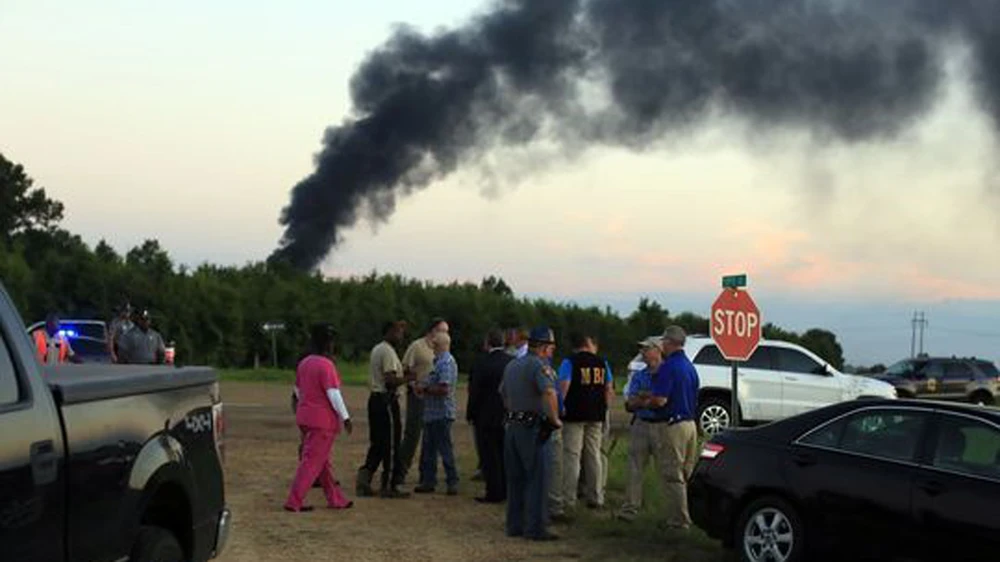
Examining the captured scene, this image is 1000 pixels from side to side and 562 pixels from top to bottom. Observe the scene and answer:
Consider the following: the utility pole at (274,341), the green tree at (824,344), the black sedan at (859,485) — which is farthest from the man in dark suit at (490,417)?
the green tree at (824,344)

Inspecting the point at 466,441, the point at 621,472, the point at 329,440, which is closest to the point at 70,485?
the point at 329,440

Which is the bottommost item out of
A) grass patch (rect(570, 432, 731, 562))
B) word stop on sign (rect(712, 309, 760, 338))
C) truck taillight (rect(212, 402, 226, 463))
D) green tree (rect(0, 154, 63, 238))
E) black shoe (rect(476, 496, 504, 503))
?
grass patch (rect(570, 432, 731, 562))

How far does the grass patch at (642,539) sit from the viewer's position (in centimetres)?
1012

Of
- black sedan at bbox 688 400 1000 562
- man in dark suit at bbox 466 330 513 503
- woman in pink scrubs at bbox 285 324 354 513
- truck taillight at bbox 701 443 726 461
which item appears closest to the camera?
black sedan at bbox 688 400 1000 562

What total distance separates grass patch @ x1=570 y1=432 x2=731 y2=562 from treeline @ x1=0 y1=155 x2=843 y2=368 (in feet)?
101

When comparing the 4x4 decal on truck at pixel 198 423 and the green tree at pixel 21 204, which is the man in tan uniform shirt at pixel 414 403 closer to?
the 4x4 decal on truck at pixel 198 423

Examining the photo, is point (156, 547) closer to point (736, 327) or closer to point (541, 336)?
point (541, 336)

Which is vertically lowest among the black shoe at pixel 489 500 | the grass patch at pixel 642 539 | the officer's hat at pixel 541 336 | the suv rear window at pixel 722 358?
the grass patch at pixel 642 539

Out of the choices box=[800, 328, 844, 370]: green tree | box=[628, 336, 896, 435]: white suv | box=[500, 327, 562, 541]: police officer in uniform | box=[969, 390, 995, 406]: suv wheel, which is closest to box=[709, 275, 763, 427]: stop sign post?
box=[500, 327, 562, 541]: police officer in uniform

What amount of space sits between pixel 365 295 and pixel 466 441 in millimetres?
37194

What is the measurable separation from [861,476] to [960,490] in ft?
2.47

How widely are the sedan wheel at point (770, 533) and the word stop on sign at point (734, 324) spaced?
362 cm

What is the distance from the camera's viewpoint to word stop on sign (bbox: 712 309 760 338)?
12711 mm

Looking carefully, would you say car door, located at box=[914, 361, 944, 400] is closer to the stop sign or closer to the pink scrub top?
the stop sign
